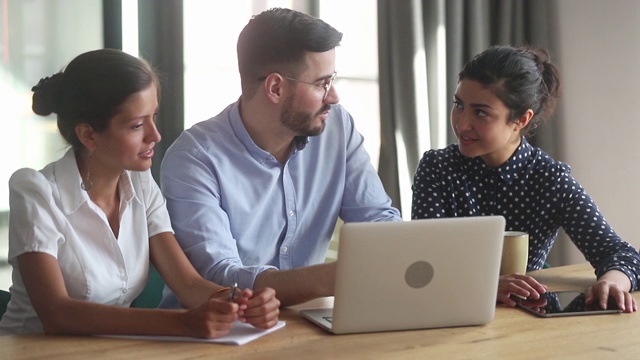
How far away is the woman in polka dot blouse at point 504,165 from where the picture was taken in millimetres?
2303

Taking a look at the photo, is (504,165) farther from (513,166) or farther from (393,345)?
(393,345)

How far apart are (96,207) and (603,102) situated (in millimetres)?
2816

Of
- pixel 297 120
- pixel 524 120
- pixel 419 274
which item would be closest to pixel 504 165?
pixel 524 120

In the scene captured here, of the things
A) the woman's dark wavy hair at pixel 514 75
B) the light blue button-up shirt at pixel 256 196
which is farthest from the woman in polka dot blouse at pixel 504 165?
the light blue button-up shirt at pixel 256 196

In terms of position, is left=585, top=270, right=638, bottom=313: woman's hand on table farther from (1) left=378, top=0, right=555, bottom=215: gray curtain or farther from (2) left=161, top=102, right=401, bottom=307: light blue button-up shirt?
(1) left=378, top=0, right=555, bottom=215: gray curtain

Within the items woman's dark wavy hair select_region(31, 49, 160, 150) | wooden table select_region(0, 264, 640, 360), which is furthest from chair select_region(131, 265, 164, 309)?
wooden table select_region(0, 264, 640, 360)

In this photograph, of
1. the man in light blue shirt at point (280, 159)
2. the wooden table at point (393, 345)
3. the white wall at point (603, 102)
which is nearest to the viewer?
the wooden table at point (393, 345)

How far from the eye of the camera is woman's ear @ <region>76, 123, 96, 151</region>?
1.75m

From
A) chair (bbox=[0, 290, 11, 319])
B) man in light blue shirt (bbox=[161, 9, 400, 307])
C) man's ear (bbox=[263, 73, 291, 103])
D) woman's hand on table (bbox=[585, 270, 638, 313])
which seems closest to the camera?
woman's hand on table (bbox=[585, 270, 638, 313])

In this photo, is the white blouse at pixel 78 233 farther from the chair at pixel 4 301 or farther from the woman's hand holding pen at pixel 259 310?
the woman's hand holding pen at pixel 259 310

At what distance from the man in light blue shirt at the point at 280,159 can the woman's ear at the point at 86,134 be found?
0.29 meters

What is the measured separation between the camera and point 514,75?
233 centimetres

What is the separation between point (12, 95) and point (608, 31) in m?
2.60

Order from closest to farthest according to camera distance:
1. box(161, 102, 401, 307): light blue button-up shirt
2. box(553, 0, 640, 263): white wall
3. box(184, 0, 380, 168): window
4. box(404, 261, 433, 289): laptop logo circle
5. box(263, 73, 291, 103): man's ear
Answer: box(404, 261, 433, 289): laptop logo circle, box(161, 102, 401, 307): light blue button-up shirt, box(263, 73, 291, 103): man's ear, box(184, 0, 380, 168): window, box(553, 0, 640, 263): white wall
